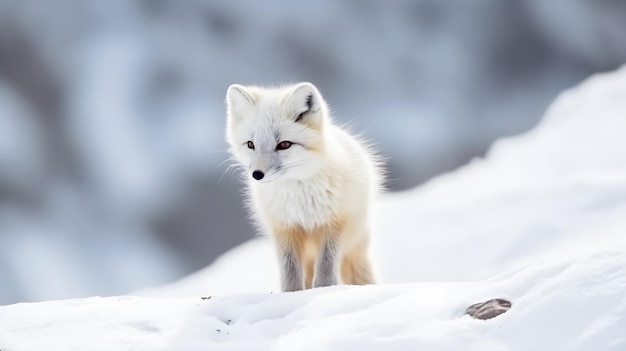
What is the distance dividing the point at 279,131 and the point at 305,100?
30cm

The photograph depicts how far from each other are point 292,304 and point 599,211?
18.9 meters

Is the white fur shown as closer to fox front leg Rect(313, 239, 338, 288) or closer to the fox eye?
the fox eye

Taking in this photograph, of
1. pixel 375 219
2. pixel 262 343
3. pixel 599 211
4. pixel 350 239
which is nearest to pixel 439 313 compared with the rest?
pixel 262 343

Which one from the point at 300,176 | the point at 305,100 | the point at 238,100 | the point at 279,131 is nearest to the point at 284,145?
the point at 279,131

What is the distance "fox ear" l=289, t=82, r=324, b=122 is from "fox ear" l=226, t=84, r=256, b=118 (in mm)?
323

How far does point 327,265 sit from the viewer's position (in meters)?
4.98

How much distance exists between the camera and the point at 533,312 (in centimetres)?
297

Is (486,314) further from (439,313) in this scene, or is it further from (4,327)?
(4,327)

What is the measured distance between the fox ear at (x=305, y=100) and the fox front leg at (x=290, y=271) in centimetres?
93

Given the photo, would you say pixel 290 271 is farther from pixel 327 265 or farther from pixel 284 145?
pixel 284 145

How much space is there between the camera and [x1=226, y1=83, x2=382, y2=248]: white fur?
15.6 feet

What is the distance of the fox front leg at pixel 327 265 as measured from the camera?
4973 mm

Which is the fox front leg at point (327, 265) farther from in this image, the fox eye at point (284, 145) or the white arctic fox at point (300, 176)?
the fox eye at point (284, 145)

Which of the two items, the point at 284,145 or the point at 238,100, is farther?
the point at 238,100
